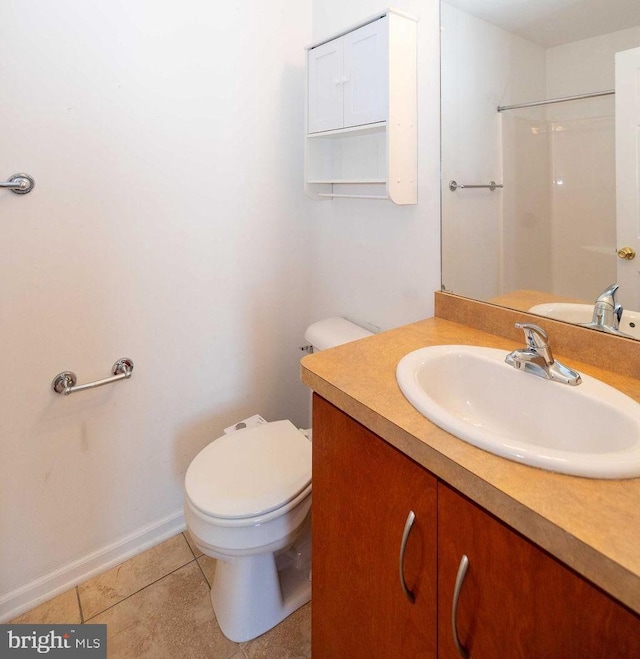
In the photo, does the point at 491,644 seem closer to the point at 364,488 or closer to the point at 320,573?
the point at 364,488

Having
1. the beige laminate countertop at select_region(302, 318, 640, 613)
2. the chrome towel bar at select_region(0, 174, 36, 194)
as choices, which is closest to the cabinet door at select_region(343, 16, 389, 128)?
the beige laminate countertop at select_region(302, 318, 640, 613)

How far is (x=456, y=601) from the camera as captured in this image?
2.03ft

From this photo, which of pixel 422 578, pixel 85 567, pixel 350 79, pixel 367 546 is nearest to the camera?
pixel 422 578

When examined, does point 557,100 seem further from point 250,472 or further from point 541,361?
point 250,472

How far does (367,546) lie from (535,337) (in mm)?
539

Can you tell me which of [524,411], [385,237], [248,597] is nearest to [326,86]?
[385,237]

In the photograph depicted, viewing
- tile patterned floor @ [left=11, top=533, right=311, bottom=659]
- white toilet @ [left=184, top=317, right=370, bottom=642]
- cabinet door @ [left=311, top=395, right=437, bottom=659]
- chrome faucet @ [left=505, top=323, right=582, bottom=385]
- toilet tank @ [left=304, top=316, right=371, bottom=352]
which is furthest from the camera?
toilet tank @ [left=304, top=316, right=371, bottom=352]

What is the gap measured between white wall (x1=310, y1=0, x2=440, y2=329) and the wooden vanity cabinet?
0.67 m

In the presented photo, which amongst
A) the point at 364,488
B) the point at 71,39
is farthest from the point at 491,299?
the point at 71,39

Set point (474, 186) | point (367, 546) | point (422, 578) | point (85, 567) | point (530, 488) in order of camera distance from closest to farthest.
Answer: point (530, 488), point (422, 578), point (367, 546), point (474, 186), point (85, 567)

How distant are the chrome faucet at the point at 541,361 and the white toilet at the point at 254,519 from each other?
0.69 m

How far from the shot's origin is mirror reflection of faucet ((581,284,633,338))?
3.00ft

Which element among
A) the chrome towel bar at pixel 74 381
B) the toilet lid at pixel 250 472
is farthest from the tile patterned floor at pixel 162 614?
the chrome towel bar at pixel 74 381

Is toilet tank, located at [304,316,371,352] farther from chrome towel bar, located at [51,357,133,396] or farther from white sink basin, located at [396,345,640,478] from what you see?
chrome towel bar, located at [51,357,133,396]
